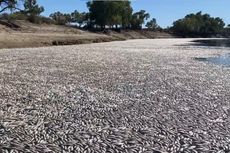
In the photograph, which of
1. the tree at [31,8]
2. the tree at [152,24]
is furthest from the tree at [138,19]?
the tree at [31,8]

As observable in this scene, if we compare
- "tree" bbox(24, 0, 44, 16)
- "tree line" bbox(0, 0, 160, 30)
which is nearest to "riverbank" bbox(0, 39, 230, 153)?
"tree" bbox(24, 0, 44, 16)

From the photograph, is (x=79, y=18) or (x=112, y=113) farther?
(x=79, y=18)

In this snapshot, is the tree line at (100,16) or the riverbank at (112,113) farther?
the tree line at (100,16)

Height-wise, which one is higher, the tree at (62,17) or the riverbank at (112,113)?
the tree at (62,17)

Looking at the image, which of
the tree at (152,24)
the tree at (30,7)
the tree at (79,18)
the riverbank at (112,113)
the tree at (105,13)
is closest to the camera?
the riverbank at (112,113)

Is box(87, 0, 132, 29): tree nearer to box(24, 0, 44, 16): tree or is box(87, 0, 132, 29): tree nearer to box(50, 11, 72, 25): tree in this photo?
box(50, 11, 72, 25): tree

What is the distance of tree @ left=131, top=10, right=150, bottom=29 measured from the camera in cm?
16062

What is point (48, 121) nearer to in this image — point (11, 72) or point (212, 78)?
point (11, 72)

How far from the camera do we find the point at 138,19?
163000 millimetres

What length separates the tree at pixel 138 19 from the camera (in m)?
161

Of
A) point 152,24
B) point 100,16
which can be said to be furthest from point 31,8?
point 152,24

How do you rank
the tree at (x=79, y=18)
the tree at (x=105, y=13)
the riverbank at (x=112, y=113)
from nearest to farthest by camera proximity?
the riverbank at (x=112, y=113) → the tree at (x=105, y=13) → the tree at (x=79, y=18)

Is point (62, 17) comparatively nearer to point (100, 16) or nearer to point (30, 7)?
point (100, 16)

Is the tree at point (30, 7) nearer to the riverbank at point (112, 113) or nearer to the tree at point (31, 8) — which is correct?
the tree at point (31, 8)
